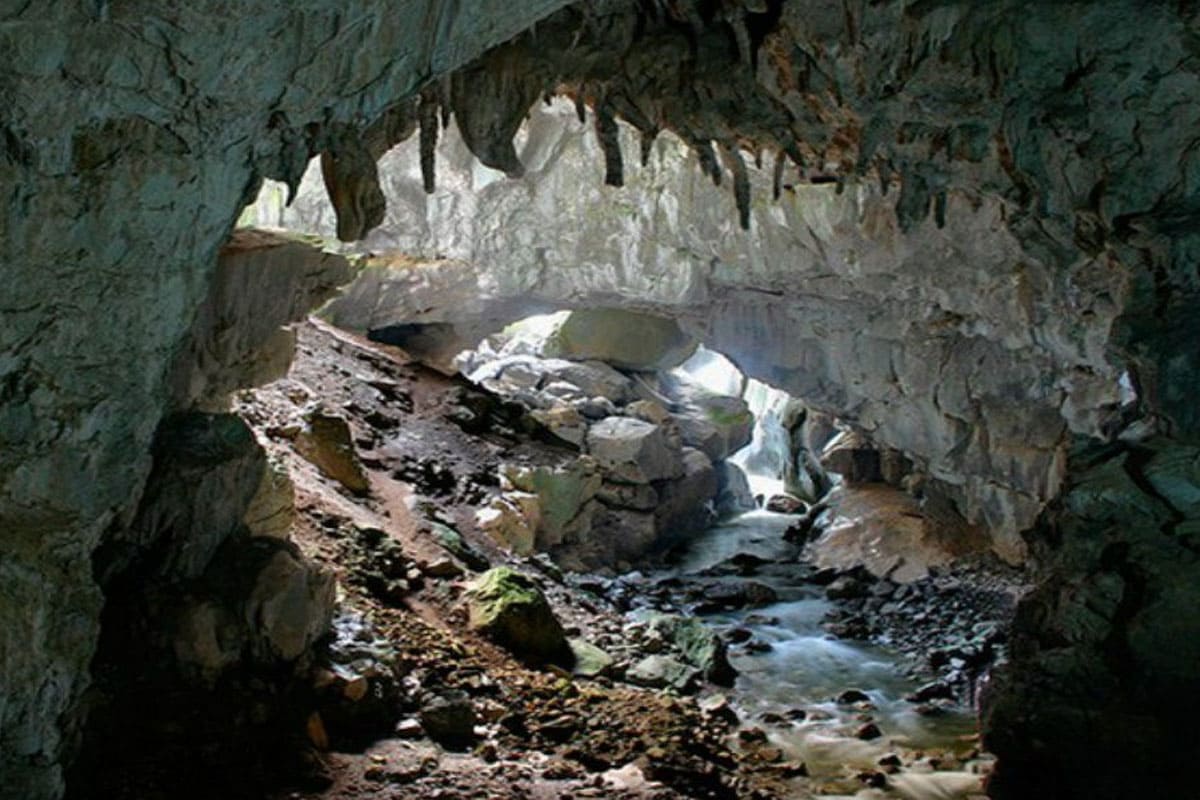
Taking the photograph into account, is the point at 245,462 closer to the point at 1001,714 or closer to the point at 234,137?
the point at 234,137

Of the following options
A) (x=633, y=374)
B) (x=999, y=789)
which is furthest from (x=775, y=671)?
(x=633, y=374)

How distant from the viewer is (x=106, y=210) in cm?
519

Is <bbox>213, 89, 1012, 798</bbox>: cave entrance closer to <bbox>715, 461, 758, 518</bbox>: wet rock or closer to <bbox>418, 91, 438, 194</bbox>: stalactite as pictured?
<bbox>715, 461, 758, 518</bbox>: wet rock

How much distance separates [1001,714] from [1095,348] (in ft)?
23.7

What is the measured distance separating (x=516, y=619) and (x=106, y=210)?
643cm

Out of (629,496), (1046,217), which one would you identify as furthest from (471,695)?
(629,496)

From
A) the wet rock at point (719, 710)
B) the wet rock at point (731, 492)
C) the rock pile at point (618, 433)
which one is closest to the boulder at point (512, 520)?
the rock pile at point (618, 433)

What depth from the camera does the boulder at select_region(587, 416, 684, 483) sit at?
25.1 m

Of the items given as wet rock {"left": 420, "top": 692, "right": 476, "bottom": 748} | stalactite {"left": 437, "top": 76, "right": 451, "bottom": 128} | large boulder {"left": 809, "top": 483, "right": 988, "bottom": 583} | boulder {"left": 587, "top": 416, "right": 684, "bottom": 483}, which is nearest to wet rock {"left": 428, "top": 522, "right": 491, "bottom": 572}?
wet rock {"left": 420, "top": 692, "right": 476, "bottom": 748}

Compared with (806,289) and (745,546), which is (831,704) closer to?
(806,289)

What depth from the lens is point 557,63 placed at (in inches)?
370

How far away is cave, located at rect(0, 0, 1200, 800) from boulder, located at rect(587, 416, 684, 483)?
342 inches

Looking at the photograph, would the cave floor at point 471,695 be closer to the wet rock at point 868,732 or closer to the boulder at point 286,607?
the boulder at point 286,607

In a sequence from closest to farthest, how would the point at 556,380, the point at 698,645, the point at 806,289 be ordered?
the point at 698,645 < the point at 806,289 < the point at 556,380
